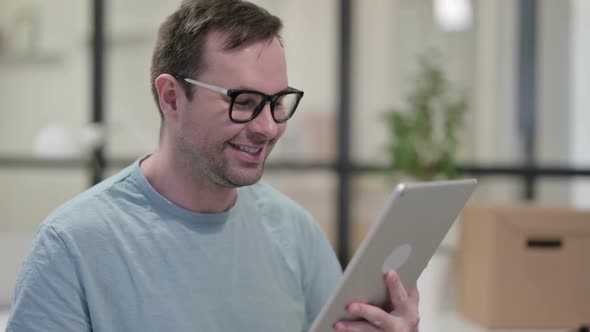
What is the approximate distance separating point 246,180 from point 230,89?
0.16m

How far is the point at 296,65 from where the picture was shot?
364 centimetres

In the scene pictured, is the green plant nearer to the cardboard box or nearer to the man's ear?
the cardboard box

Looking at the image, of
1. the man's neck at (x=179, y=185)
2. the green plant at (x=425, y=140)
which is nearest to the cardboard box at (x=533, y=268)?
the green plant at (x=425, y=140)

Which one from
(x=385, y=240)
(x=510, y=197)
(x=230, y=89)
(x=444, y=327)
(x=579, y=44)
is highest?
(x=579, y=44)

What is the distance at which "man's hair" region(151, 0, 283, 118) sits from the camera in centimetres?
129

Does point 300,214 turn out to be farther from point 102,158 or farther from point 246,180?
point 102,158

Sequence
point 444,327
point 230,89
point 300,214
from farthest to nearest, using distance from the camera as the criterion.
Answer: point 444,327, point 300,214, point 230,89

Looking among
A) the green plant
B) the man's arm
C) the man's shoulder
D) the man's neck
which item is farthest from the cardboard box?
the man's shoulder

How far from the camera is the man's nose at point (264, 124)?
1275mm

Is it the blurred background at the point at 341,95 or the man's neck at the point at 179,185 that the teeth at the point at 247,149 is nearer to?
the man's neck at the point at 179,185

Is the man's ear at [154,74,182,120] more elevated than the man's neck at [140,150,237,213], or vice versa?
the man's ear at [154,74,182,120]

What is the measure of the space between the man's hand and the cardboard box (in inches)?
48.5

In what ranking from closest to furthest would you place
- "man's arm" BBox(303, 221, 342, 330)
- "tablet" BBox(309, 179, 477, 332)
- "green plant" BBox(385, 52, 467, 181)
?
1. "tablet" BBox(309, 179, 477, 332)
2. "man's arm" BBox(303, 221, 342, 330)
3. "green plant" BBox(385, 52, 467, 181)

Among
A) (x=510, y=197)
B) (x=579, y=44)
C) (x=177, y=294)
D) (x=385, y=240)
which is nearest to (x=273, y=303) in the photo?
(x=177, y=294)
